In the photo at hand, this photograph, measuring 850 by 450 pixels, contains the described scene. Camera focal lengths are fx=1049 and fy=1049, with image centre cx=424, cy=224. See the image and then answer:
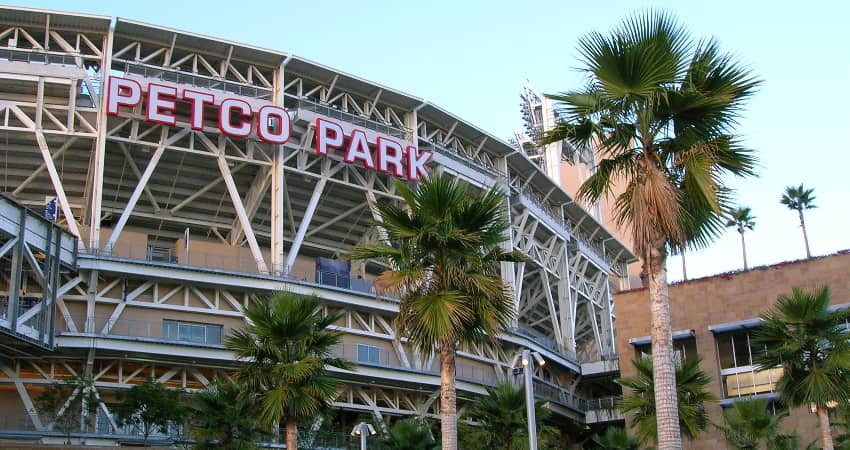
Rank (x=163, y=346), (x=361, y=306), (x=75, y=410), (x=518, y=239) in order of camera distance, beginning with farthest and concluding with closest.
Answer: (x=518, y=239)
(x=361, y=306)
(x=163, y=346)
(x=75, y=410)

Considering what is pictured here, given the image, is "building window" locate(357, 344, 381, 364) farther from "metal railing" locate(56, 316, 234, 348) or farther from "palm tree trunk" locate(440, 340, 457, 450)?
"palm tree trunk" locate(440, 340, 457, 450)

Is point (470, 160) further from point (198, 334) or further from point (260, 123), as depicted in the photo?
point (198, 334)

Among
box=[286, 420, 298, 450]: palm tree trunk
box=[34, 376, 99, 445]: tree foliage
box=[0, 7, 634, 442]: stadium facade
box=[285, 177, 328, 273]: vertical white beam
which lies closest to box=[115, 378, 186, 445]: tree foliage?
box=[34, 376, 99, 445]: tree foliage

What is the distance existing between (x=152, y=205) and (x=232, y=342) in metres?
39.5

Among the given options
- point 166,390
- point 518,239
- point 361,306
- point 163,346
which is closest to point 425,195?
point 166,390

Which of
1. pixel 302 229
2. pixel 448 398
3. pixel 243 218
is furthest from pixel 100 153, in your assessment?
pixel 448 398

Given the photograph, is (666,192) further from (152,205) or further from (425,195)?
(152,205)

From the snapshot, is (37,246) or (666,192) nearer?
(666,192)

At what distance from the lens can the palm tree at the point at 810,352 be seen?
112ft

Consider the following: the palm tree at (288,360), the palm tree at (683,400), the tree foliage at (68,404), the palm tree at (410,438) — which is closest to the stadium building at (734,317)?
the palm tree at (410,438)

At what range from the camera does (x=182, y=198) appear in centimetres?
6794

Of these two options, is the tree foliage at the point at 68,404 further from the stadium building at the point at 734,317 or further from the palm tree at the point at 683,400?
the stadium building at the point at 734,317

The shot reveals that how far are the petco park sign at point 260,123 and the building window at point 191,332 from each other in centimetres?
1082

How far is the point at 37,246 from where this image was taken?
168 feet
